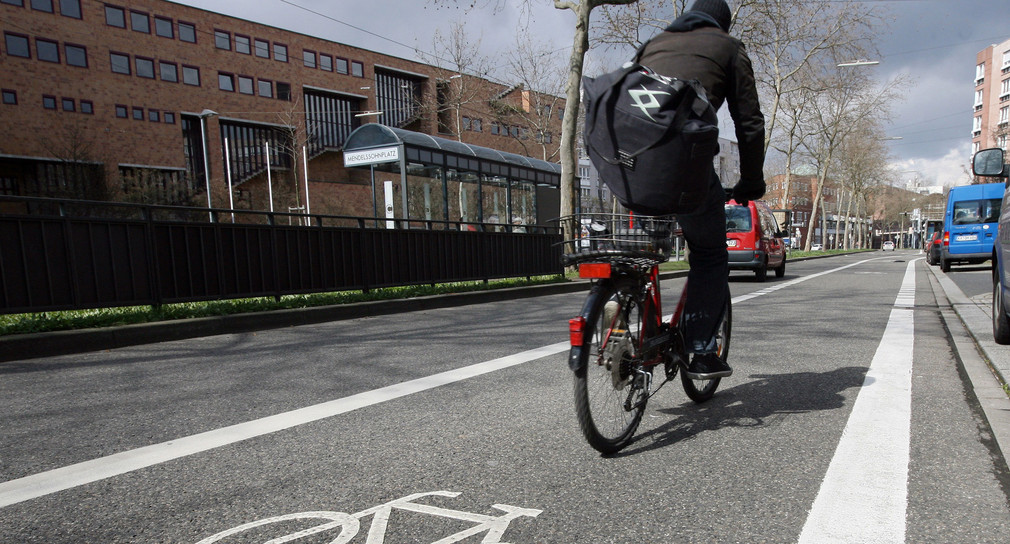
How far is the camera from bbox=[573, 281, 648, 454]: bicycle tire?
259 centimetres

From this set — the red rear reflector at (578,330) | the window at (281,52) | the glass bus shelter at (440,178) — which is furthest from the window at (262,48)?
the red rear reflector at (578,330)

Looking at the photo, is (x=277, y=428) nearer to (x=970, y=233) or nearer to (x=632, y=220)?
(x=632, y=220)

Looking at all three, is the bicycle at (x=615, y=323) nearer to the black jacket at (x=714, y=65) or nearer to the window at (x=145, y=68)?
the black jacket at (x=714, y=65)

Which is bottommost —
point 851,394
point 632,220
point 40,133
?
point 851,394

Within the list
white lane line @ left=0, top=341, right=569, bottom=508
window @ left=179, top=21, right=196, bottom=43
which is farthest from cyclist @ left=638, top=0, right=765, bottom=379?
window @ left=179, top=21, right=196, bottom=43

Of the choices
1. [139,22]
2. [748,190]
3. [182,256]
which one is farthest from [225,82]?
[748,190]

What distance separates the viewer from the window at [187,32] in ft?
137

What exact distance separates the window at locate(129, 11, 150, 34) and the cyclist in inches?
1800

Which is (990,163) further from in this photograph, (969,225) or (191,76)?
(191,76)

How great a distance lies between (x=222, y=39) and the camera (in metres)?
44.4

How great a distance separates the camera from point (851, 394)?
12.5 feet

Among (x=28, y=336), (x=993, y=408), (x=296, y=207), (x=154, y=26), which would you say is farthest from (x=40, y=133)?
(x=993, y=408)

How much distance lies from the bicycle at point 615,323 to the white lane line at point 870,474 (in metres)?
0.83

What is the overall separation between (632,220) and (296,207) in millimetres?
45016
